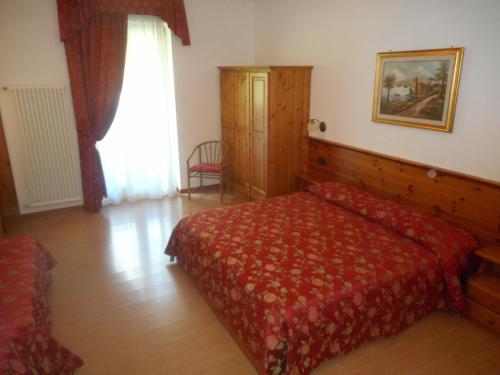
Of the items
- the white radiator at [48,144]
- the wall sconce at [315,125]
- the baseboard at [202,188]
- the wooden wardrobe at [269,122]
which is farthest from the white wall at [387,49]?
the white radiator at [48,144]

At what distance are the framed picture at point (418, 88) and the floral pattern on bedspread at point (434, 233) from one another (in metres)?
0.67

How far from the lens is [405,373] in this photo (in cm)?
201

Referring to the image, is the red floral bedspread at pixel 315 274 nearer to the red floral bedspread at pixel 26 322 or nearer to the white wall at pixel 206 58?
the red floral bedspread at pixel 26 322

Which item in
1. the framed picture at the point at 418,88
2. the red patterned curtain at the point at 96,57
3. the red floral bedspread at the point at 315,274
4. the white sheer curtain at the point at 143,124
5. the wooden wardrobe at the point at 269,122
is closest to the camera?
the red floral bedspread at the point at 315,274

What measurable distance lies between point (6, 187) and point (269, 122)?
286 cm

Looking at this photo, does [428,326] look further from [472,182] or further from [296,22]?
[296,22]

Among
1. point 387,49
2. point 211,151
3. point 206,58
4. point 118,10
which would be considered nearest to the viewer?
point 387,49

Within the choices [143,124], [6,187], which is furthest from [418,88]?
[6,187]

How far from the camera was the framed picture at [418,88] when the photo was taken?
2578 mm

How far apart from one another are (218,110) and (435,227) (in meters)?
3.16

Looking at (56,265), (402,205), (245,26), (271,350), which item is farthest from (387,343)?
(245,26)

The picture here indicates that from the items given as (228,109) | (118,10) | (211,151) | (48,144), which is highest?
(118,10)

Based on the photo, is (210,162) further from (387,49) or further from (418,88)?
(418,88)

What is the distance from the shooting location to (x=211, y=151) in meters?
5.02
